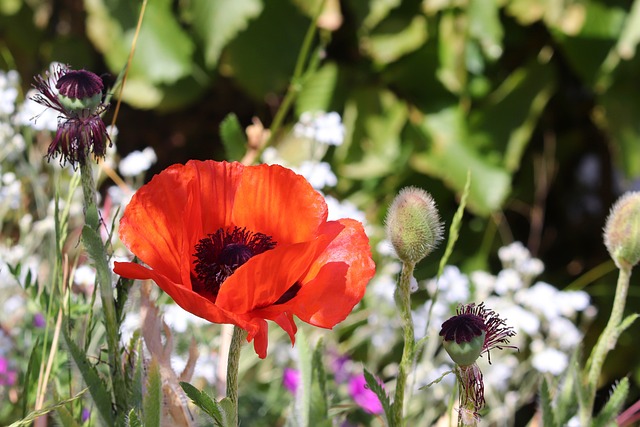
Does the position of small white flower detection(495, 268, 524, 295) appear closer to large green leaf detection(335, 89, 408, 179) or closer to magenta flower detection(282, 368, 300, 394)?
magenta flower detection(282, 368, 300, 394)

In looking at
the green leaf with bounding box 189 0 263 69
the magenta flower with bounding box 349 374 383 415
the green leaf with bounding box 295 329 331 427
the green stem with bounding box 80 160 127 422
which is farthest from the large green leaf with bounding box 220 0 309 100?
the green stem with bounding box 80 160 127 422

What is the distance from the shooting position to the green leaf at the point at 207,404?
35cm

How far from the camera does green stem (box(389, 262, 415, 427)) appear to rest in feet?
1.37

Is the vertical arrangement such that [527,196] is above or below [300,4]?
below

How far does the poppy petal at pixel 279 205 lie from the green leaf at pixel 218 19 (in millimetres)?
1010

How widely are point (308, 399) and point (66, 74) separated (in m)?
0.24

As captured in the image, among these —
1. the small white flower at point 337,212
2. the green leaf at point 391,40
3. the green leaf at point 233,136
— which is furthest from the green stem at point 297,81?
the green leaf at point 391,40

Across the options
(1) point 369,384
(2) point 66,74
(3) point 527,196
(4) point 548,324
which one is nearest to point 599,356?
(1) point 369,384

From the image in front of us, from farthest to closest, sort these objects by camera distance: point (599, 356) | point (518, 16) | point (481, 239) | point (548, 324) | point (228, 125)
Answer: point (481, 239)
point (518, 16)
point (548, 324)
point (228, 125)
point (599, 356)

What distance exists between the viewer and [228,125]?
70cm

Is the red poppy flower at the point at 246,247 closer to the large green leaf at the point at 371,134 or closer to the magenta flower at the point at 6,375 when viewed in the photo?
the magenta flower at the point at 6,375

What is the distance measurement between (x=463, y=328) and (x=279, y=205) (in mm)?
117

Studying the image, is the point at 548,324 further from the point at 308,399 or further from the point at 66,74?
the point at 66,74

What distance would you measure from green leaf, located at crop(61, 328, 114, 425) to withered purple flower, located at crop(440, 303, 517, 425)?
0.17 meters
